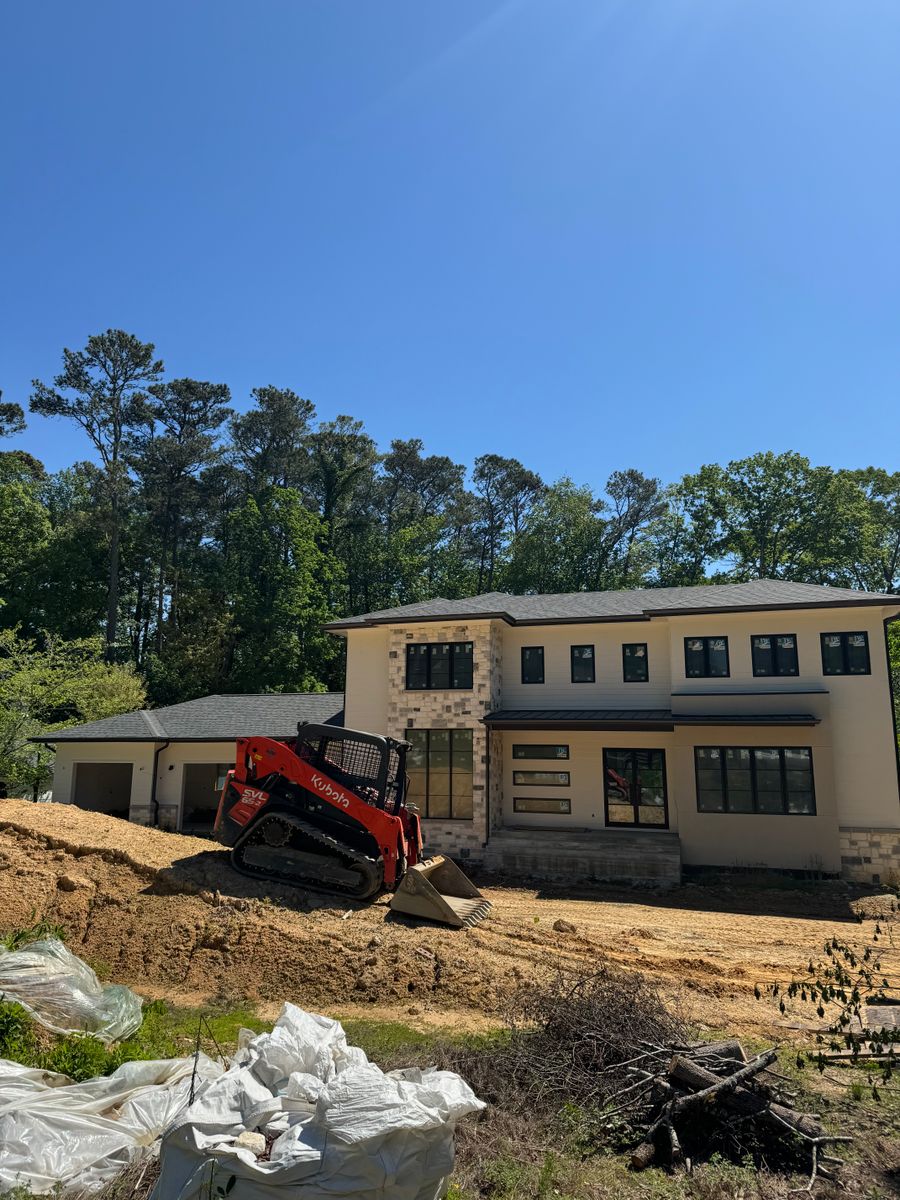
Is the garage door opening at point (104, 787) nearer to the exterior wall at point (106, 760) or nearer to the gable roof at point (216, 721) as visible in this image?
the exterior wall at point (106, 760)

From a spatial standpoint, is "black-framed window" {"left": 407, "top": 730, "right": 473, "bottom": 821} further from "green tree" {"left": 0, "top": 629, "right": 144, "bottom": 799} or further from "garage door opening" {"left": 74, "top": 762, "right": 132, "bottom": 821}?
"green tree" {"left": 0, "top": 629, "right": 144, "bottom": 799}

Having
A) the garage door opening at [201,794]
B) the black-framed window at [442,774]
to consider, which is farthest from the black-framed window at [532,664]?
the garage door opening at [201,794]

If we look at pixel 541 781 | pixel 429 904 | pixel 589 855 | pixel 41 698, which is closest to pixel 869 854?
pixel 589 855

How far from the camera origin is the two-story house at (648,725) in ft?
61.9

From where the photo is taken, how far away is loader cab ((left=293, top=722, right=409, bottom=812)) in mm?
12922

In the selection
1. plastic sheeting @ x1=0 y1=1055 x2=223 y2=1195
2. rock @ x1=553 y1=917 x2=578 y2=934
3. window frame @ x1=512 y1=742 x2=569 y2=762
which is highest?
window frame @ x1=512 y1=742 x2=569 y2=762

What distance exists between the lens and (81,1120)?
4.86m

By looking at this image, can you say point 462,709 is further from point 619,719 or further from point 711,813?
point 711,813

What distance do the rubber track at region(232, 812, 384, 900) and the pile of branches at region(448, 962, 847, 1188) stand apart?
15.8 feet

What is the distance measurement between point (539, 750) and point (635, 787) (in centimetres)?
274

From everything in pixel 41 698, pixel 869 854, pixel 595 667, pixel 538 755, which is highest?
pixel 595 667

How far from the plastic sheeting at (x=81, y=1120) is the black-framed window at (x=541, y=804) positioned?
16874 millimetres

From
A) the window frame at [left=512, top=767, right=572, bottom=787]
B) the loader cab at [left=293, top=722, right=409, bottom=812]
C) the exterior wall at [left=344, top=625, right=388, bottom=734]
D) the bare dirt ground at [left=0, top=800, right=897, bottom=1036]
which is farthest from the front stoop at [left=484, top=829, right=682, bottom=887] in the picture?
the loader cab at [left=293, top=722, right=409, bottom=812]

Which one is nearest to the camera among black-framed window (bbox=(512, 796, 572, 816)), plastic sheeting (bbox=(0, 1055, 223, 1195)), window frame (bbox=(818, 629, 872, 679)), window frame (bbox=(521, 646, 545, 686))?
plastic sheeting (bbox=(0, 1055, 223, 1195))
